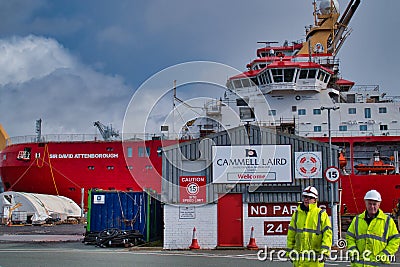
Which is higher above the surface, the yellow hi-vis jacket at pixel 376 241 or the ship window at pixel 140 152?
the ship window at pixel 140 152

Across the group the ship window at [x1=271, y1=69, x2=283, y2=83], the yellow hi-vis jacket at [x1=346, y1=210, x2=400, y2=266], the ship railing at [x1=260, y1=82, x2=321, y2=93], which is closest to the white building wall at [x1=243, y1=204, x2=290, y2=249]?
the yellow hi-vis jacket at [x1=346, y1=210, x2=400, y2=266]

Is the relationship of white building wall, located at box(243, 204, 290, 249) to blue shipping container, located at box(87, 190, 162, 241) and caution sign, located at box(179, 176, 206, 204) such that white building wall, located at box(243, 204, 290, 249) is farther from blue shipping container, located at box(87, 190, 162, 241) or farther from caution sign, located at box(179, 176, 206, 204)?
blue shipping container, located at box(87, 190, 162, 241)

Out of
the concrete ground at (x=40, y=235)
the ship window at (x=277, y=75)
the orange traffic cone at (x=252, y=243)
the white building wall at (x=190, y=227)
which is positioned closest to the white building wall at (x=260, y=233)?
the orange traffic cone at (x=252, y=243)

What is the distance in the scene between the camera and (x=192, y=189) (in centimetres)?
1702

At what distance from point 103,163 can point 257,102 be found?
12.0 m

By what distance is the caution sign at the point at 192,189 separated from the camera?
16984 millimetres

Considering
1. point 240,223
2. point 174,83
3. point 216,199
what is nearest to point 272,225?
point 240,223

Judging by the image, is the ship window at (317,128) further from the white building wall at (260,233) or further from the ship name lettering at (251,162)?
the white building wall at (260,233)

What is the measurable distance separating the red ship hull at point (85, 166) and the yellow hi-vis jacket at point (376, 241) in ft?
92.2

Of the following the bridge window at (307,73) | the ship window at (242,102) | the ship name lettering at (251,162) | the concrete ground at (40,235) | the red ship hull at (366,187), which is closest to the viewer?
the ship name lettering at (251,162)

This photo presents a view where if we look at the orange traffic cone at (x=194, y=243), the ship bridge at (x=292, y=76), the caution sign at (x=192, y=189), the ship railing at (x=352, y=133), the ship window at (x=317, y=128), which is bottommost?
the orange traffic cone at (x=194, y=243)

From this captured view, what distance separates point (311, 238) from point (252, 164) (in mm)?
10484

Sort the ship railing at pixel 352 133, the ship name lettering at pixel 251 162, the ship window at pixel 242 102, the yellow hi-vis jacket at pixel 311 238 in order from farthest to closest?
the ship window at pixel 242 102 → the ship railing at pixel 352 133 → the ship name lettering at pixel 251 162 → the yellow hi-vis jacket at pixel 311 238

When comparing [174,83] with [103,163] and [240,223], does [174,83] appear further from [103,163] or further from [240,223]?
[103,163]
